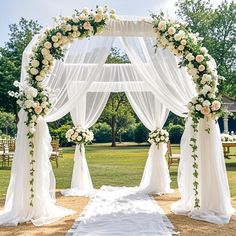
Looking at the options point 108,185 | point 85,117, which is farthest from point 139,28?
point 108,185

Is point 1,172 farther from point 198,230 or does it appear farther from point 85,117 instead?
point 198,230

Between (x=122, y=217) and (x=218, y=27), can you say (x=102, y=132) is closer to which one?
(x=218, y=27)

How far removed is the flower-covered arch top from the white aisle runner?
0.93 m

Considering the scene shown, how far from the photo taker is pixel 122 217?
21.9 ft

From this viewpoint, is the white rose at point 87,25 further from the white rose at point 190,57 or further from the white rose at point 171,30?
the white rose at point 190,57

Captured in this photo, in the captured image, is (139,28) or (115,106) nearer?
(139,28)

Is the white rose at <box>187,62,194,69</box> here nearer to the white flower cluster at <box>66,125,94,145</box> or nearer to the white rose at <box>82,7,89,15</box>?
the white rose at <box>82,7,89,15</box>

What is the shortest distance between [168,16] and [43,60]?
7.89 feet

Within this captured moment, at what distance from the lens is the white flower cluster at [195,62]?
6785 millimetres

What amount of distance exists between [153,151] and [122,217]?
10.7ft

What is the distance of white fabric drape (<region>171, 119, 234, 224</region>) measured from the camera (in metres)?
6.65

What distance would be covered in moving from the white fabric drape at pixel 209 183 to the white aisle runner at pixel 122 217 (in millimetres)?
554

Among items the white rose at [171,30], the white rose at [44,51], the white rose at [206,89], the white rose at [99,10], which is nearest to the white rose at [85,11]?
the white rose at [99,10]

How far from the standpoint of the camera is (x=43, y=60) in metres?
6.91
